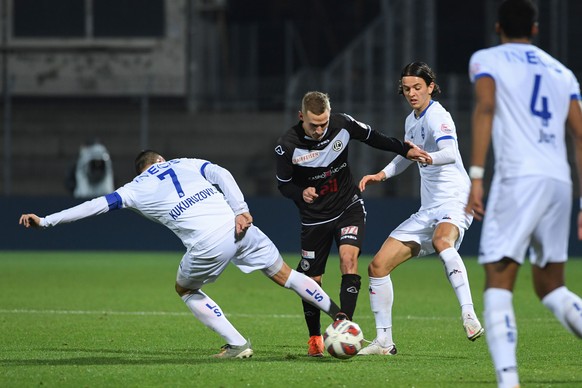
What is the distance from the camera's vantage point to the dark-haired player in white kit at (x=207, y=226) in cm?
852

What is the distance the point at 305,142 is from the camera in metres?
9.16

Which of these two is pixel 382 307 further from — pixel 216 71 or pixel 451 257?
pixel 216 71

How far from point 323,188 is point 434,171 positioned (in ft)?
3.20

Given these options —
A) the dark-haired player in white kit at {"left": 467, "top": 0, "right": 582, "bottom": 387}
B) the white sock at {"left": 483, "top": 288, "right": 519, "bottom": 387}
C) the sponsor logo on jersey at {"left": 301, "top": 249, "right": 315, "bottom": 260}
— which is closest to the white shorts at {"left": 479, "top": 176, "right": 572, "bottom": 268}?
the dark-haired player in white kit at {"left": 467, "top": 0, "right": 582, "bottom": 387}

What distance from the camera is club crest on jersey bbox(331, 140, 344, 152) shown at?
30.2ft

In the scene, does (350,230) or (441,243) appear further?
(441,243)

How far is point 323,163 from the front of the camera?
9.24 meters

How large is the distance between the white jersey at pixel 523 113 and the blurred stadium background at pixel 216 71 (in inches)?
576

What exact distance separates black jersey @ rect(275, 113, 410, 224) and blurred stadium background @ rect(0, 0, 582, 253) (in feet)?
39.2

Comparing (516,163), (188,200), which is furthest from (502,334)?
(188,200)

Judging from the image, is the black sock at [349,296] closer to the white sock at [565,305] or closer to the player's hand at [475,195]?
the white sock at [565,305]

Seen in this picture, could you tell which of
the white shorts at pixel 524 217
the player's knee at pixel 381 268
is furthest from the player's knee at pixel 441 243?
the white shorts at pixel 524 217

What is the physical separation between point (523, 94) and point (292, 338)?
454cm

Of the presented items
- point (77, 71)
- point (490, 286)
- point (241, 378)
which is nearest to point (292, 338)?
point (241, 378)
